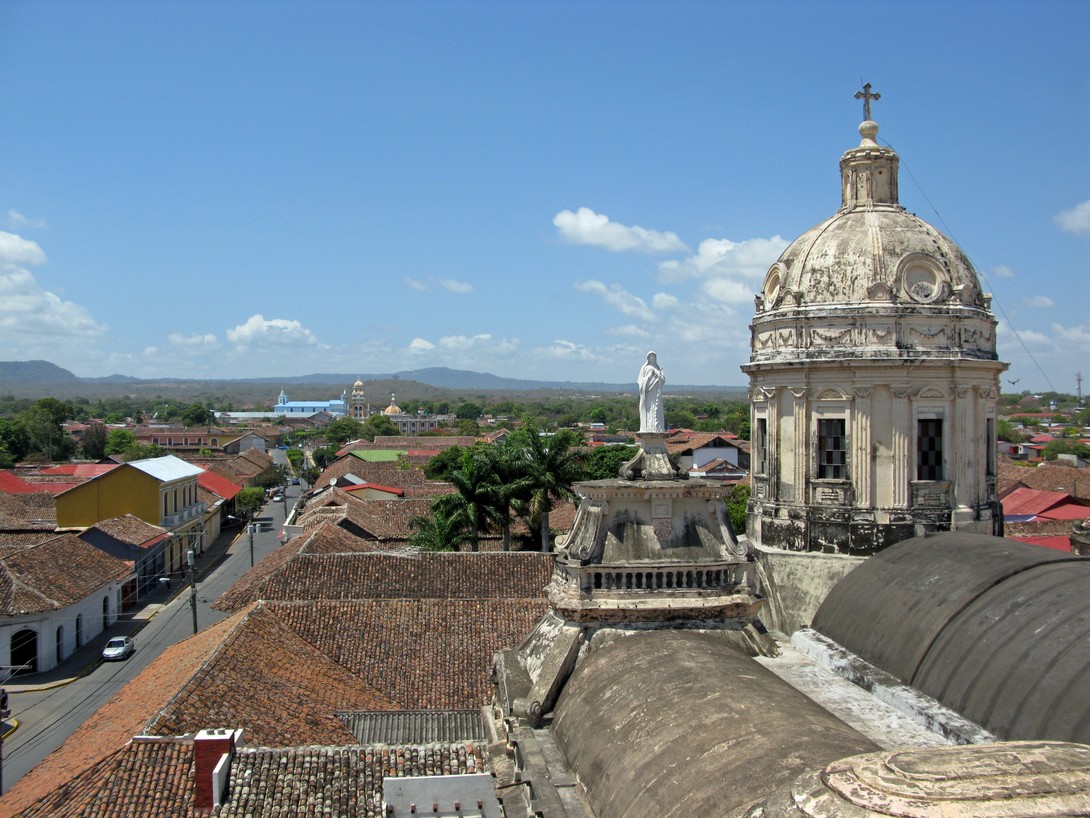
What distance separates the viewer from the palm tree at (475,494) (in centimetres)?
3625

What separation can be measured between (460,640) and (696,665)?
13.7 metres

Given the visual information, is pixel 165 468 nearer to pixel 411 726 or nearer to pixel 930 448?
pixel 411 726

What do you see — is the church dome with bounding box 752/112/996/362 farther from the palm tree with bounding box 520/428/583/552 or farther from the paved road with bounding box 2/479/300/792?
the paved road with bounding box 2/479/300/792

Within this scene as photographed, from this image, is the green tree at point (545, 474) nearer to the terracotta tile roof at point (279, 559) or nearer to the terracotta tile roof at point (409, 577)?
the terracotta tile roof at point (279, 559)

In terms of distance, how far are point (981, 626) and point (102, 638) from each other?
110 ft

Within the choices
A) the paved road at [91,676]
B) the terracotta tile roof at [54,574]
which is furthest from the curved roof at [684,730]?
the terracotta tile roof at [54,574]

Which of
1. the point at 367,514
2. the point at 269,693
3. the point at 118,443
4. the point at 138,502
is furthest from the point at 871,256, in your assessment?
the point at 118,443

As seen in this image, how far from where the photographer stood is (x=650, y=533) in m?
13.6

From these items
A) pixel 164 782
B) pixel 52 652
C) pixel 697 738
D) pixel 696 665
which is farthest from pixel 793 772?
pixel 52 652

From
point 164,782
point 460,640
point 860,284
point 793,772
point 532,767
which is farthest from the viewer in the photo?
point 460,640

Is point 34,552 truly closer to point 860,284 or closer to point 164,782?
point 164,782

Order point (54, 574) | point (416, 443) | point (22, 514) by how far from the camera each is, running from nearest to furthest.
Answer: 1. point (54, 574)
2. point (22, 514)
3. point (416, 443)

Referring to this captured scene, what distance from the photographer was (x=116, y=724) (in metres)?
18.5

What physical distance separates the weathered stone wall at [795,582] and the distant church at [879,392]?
24cm
